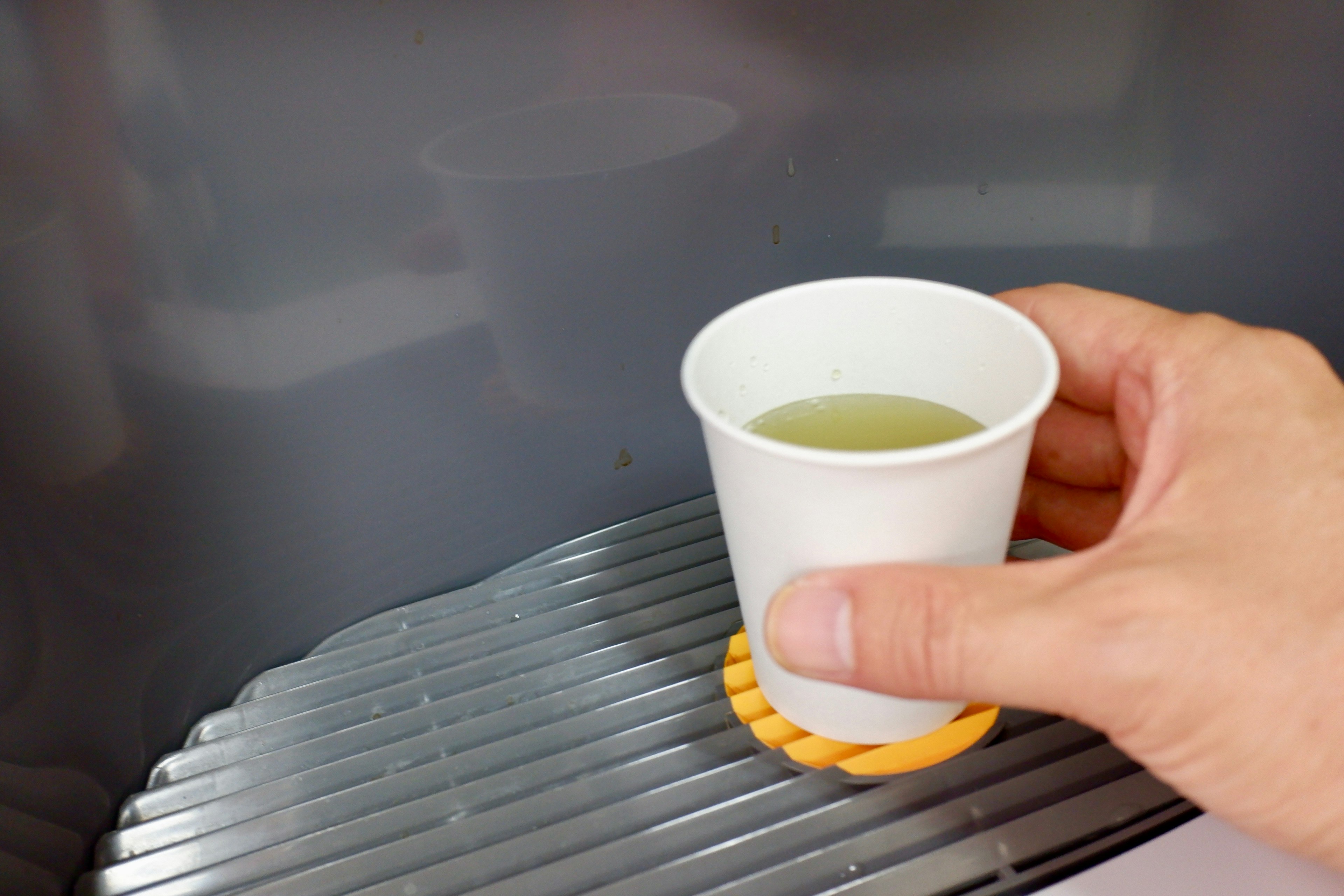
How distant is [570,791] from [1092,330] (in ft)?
1.07

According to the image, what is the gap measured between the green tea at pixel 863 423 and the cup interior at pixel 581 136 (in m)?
0.17

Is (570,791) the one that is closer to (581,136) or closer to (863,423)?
(863,423)

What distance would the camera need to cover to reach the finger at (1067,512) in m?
0.54

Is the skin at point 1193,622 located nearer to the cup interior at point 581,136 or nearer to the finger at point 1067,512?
the finger at point 1067,512

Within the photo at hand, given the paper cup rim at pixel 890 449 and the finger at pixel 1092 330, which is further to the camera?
the finger at pixel 1092 330

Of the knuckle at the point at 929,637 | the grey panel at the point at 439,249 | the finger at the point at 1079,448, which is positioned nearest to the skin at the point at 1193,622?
the knuckle at the point at 929,637

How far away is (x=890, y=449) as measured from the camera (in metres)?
0.45

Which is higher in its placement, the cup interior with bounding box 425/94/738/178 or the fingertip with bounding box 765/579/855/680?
the cup interior with bounding box 425/94/738/178

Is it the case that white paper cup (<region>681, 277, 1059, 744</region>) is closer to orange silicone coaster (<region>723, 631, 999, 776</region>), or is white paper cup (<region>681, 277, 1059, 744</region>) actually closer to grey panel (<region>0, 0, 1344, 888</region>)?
orange silicone coaster (<region>723, 631, 999, 776</region>)

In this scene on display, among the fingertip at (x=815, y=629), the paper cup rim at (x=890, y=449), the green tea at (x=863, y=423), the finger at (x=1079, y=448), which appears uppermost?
the paper cup rim at (x=890, y=449)

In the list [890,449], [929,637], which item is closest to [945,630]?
[929,637]

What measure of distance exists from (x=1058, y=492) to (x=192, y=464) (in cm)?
46

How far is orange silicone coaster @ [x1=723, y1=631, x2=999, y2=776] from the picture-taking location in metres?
0.45

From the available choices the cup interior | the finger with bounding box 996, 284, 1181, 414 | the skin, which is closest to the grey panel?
the cup interior
